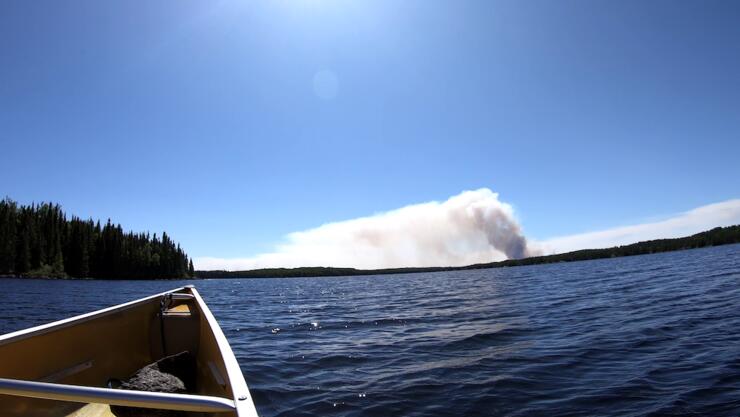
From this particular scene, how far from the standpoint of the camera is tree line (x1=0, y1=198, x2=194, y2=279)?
362ft

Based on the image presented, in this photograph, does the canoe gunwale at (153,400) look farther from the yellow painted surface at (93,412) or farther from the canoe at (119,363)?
the yellow painted surface at (93,412)

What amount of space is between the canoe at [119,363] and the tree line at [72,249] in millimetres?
133175

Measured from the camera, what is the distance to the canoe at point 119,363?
118 inches

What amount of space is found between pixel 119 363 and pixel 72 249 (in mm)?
149933

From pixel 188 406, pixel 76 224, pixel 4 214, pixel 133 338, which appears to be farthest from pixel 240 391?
pixel 76 224

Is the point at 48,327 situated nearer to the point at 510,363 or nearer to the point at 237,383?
the point at 237,383

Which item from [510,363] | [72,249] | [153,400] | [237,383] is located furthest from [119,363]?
[72,249]

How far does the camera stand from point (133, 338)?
906 centimetres

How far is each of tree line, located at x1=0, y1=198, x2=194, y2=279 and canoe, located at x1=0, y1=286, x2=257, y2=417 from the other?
133 meters

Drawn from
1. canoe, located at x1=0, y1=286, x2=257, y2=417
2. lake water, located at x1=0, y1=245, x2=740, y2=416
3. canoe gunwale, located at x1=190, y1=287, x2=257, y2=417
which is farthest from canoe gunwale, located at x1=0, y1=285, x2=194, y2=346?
lake water, located at x1=0, y1=245, x2=740, y2=416

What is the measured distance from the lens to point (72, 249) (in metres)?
129

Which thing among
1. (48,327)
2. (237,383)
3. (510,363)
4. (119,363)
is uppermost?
(48,327)

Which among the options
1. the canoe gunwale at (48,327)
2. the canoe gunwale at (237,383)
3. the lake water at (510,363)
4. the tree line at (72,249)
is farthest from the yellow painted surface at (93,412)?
the tree line at (72,249)

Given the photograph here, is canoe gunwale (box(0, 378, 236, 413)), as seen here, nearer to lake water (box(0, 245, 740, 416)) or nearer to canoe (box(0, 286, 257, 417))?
canoe (box(0, 286, 257, 417))
